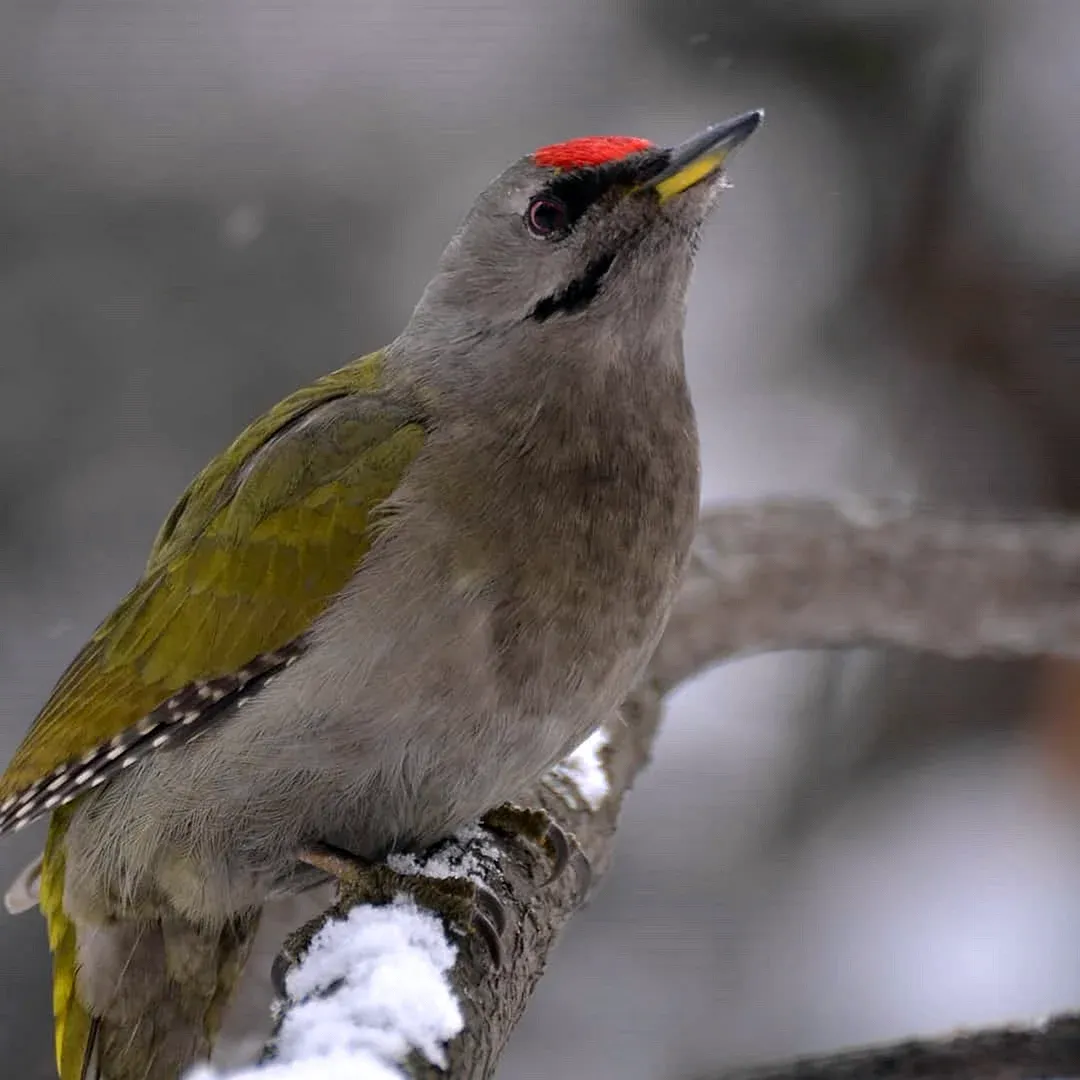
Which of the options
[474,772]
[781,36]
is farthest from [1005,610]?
[781,36]

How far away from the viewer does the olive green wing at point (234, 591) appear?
139 inches

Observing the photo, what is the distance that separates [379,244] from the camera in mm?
8094

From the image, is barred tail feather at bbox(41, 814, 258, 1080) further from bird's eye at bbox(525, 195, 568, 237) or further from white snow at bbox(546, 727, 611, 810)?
bird's eye at bbox(525, 195, 568, 237)

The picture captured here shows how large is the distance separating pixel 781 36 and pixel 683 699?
10.4 ft

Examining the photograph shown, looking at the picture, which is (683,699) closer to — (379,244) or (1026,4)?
(379,244)

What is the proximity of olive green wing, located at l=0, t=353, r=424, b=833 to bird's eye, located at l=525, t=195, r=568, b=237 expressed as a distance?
0.49 metres

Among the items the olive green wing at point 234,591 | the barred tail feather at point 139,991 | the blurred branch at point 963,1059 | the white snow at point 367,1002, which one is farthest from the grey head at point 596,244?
the blurred branch at point 963,1059

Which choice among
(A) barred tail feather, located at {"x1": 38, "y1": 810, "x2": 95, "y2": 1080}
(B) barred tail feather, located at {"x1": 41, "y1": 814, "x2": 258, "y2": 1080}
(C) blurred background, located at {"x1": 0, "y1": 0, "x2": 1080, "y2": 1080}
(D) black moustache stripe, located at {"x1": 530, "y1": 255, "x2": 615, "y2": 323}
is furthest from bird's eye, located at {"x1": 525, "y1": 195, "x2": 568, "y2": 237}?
(C) blurred background, located at {"x1": 0, "y1": 0, "x2": 1080, "y2": 1080}

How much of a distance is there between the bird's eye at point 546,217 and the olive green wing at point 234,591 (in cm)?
49

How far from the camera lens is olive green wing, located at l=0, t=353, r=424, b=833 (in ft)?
11.6

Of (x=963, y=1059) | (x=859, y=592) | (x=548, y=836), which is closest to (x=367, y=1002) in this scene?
(x=548, y=836)

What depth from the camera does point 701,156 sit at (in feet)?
11.7

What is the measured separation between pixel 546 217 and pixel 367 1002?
1.77 m

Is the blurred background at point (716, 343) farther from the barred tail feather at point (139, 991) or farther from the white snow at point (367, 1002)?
the white snow at point (367, 1002)
